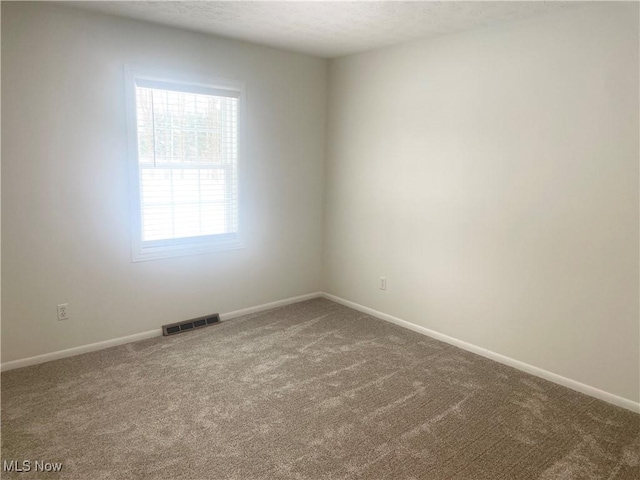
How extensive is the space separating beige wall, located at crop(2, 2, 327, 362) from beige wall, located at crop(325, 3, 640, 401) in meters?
0.97

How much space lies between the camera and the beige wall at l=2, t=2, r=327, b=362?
298cm

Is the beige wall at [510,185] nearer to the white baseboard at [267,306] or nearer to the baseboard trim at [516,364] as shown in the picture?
the baseboard trim at [516,364]

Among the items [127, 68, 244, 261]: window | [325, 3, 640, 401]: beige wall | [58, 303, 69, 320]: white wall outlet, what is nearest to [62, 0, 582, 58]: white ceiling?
[325, 3, 640, 401]: beige wall

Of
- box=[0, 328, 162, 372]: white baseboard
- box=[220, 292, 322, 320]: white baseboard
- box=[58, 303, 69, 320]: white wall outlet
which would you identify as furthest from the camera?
box=[220, 292, 322, 320]: white baseboard

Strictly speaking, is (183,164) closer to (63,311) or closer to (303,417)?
(63,311)

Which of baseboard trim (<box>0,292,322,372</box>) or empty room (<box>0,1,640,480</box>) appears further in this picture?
baseboard trim (<box>0,292,322,372</box>)

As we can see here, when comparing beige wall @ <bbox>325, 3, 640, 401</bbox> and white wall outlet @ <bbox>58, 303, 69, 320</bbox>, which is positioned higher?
beige wall @ <bbox>325, 3, 640, 401</bbox>

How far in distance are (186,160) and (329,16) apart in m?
1.59

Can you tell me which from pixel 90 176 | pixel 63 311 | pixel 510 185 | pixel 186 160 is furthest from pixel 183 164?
pixel 510 185

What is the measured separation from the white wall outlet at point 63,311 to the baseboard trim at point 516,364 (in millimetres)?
2483

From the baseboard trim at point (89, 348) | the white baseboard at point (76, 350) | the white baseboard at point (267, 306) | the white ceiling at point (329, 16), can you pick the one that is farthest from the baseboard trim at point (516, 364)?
the white ceiling at point (329, 16)

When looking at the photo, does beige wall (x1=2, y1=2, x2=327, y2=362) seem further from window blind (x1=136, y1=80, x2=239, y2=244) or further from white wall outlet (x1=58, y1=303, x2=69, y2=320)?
window blind (x1=136, y1=80, x2=239, y2=244)

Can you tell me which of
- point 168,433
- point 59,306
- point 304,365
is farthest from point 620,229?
point 59,306

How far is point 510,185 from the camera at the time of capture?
3205 millimetres
